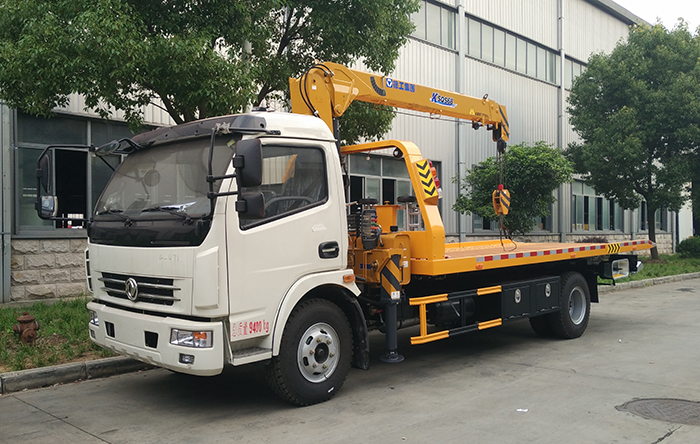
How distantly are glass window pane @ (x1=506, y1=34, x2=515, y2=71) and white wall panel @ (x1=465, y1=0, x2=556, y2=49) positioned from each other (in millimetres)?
A: 303

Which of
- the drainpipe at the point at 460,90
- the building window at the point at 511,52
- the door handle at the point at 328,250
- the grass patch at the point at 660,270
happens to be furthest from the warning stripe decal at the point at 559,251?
the building window at the point at 511,52

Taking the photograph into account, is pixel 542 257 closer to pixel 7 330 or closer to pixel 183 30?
pixel 183 30

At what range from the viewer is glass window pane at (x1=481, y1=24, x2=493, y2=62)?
21.2 metres

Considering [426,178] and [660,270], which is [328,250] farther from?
[660,270]

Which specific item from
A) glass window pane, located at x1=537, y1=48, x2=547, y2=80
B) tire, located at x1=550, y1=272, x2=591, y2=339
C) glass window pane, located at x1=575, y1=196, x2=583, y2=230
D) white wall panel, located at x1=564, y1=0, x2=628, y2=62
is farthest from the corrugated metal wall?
Answer: glass window pane, located at x1=575, y1=196, x2=583, y2=230

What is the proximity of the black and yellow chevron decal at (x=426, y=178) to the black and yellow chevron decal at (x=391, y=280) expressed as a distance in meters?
0.93

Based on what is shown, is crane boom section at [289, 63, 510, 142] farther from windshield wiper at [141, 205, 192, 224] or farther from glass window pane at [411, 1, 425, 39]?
glass window pane at [411, 1, 425, 39]

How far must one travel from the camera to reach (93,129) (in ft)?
37.7

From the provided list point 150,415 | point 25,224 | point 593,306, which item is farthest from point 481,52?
point 150,415

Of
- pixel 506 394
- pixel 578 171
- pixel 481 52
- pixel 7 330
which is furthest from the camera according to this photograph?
pixel 578 171

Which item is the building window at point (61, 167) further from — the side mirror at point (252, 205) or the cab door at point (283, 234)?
the side mirror at point (252, 205)

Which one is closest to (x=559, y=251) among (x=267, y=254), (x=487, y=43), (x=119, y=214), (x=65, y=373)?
(x=267, y=254)

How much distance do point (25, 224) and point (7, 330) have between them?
130 inches

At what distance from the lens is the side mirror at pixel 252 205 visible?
4867mm
